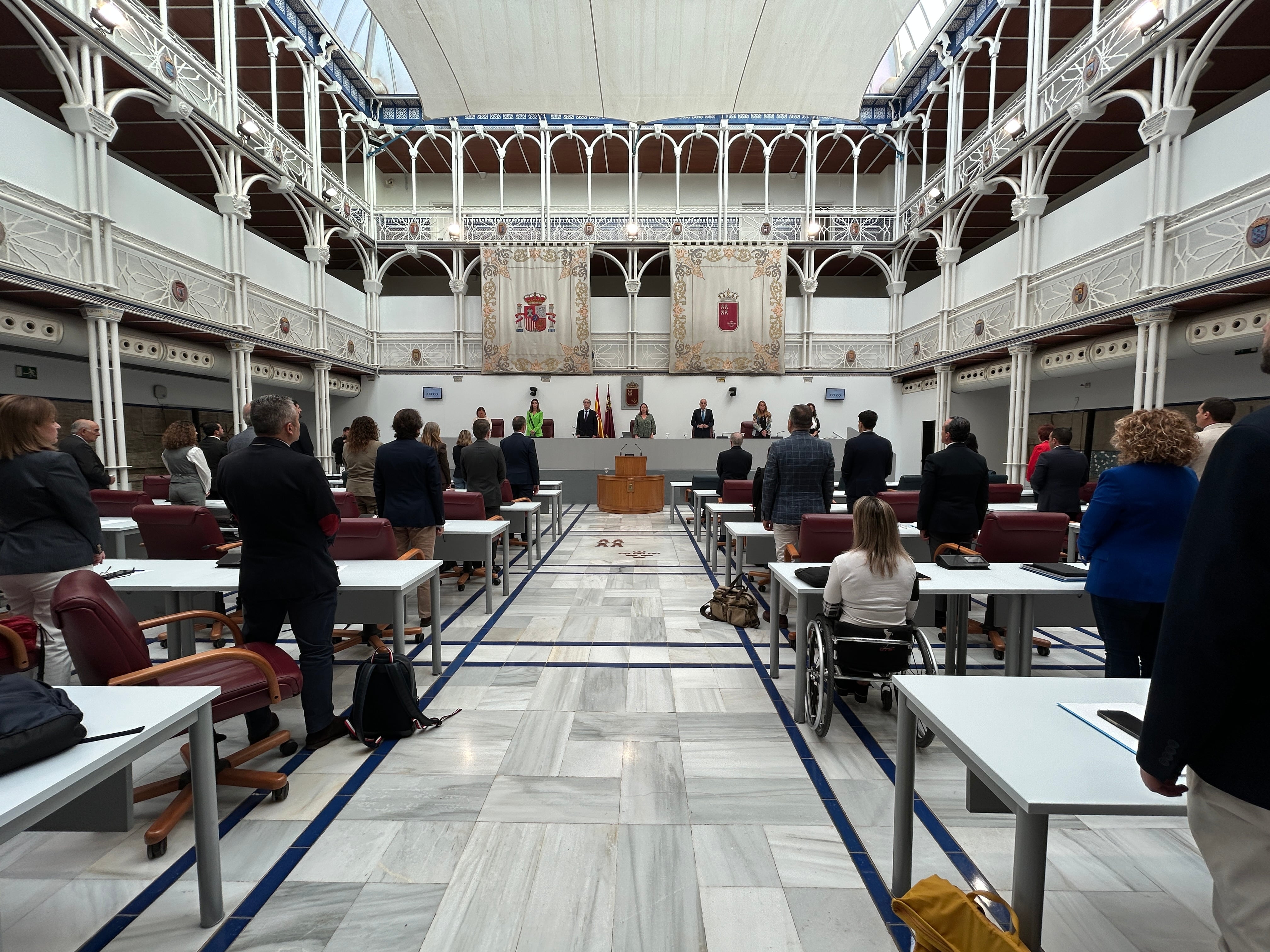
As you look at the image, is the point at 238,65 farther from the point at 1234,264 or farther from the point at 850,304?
the point at 1234,264

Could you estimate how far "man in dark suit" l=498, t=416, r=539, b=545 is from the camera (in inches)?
298

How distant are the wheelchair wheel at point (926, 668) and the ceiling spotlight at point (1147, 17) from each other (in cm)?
939

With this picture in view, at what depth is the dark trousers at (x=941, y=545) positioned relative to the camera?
455 centimetres

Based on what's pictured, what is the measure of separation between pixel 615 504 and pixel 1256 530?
11480mm

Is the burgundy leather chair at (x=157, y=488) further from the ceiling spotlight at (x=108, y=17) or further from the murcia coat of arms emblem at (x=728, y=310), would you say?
the murcia coat of arms emblem at (x=728, y=310)

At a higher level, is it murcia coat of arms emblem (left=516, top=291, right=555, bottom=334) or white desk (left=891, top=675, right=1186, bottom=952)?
murcia coat of arms emblem (left=516, top=291, right=555, bottom=334)

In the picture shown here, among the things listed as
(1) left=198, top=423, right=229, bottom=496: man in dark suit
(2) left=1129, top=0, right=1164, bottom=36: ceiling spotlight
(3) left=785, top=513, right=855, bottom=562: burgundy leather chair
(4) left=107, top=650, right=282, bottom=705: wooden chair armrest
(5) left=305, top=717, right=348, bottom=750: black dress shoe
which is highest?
(2) left=1129, top=0, right=1164, bottom=36: ceiling spotlight

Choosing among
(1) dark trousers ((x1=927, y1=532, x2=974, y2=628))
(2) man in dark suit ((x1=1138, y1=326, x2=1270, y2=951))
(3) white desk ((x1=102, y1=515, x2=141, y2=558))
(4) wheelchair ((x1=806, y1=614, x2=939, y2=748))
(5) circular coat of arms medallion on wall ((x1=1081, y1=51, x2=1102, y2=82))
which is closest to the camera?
(2) man in dark suit ((x1=1138, y1=326, x2=1270, y2=951))

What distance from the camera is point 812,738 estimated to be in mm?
3137

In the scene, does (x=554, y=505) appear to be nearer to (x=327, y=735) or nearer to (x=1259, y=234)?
(x=327, y=735)

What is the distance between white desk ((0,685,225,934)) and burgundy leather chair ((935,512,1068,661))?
4.19 metres

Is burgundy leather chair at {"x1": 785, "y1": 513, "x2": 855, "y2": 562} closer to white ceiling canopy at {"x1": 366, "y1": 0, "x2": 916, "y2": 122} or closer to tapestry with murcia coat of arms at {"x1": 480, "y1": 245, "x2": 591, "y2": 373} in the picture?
white ceiling canopy at {"x1": 366, "y1": 0, "x2": 916, "y2": 122}

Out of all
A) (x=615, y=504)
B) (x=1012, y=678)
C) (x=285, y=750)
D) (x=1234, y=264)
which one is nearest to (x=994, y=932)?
(x=1012, y=678)

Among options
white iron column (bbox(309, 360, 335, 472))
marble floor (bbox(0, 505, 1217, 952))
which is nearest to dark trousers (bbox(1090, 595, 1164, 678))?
marble floor (bbox(0, 505, 1217, 952))
